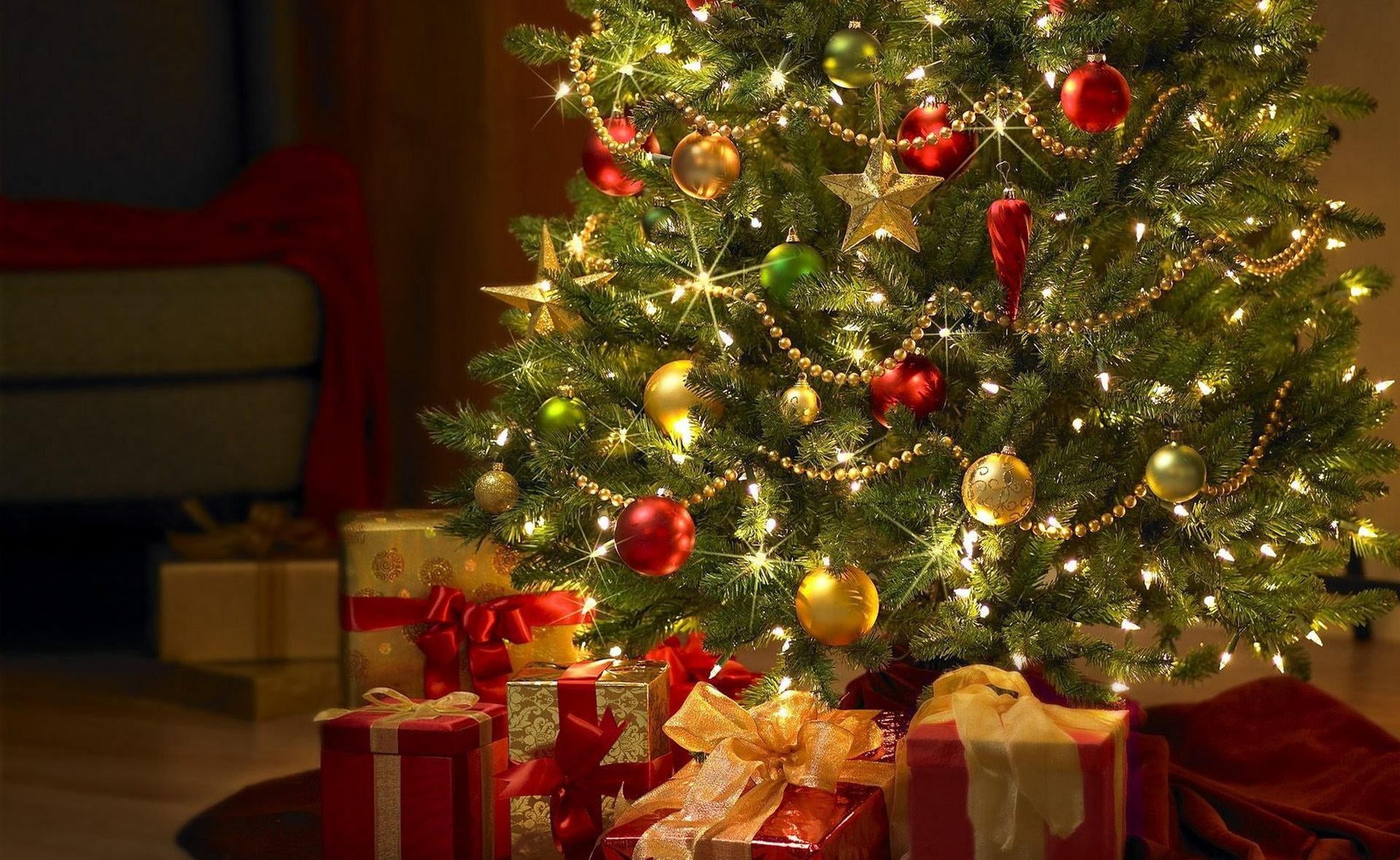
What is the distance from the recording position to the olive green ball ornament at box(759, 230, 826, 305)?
1256mm

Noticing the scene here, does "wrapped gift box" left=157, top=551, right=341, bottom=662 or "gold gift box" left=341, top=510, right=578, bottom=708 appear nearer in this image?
"gold gift box" left=341, top=510, right=578, bottom=708

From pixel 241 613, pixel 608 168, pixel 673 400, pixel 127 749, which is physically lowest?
pixel 127 749

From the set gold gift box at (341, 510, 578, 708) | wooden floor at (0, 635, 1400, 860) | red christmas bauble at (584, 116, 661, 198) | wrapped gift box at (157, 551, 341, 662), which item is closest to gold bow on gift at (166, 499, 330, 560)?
wrapped gift box at (157, 551, 341, 662)

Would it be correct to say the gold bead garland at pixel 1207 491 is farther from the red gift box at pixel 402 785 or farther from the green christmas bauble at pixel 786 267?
the red gift box at pixel 402 785

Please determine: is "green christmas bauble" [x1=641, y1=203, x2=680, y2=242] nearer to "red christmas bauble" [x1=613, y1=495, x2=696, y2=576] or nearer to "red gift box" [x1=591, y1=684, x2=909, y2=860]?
"red christmas bauble" [x1=613, y1=495, x2=696, y2=576]

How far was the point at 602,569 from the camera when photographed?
1346 mm

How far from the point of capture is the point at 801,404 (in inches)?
48.6

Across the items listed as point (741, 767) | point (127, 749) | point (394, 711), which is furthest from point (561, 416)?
point (127, 749)

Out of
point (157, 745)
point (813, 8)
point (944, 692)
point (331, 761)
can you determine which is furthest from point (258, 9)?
point (944, 692)

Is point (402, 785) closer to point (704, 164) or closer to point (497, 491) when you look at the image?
point (497, 491)

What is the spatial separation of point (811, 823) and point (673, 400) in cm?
41

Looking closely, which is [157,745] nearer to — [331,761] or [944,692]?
[331,761]

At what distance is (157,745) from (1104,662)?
3.75 feet

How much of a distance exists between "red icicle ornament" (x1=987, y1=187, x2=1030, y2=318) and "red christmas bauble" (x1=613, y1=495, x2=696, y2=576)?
0.34 metres
